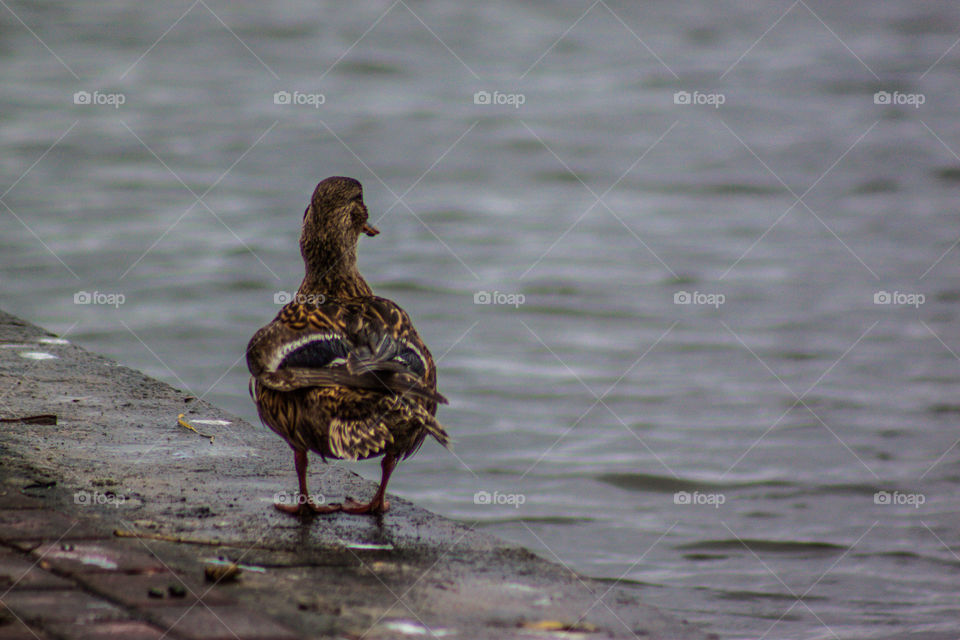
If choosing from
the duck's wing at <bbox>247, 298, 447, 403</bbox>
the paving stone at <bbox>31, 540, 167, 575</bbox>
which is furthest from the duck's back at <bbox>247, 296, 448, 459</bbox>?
the paving stone at <bbox>31, 540, 167, 575</bbox>

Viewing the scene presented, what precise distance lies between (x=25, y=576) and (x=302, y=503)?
1235mm

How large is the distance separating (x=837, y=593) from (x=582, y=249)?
7.79m

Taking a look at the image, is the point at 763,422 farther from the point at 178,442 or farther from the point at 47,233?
the point at 47,233

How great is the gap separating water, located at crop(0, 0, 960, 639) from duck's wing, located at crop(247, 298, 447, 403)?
77.1 inches

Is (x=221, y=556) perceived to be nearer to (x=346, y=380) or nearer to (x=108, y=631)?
(x=346, y=380)

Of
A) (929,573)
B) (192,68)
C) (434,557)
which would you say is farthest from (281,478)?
(192,68)

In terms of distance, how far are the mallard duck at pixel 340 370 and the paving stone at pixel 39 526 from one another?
803mm

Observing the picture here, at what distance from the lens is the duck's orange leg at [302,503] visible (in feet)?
15.9

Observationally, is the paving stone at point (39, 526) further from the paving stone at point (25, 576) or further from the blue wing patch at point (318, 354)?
the blue wing patch at point (318, 354)

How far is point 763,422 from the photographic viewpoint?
906 cm

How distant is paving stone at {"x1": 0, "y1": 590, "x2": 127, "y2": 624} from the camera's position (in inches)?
138

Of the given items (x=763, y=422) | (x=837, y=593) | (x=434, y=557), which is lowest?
(x=434, y=557)

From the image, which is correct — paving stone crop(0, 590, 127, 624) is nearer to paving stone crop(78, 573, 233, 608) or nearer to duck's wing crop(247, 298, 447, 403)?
paving stone crop(78, 573, 233, 608)

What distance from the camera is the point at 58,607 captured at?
3.59 meters
